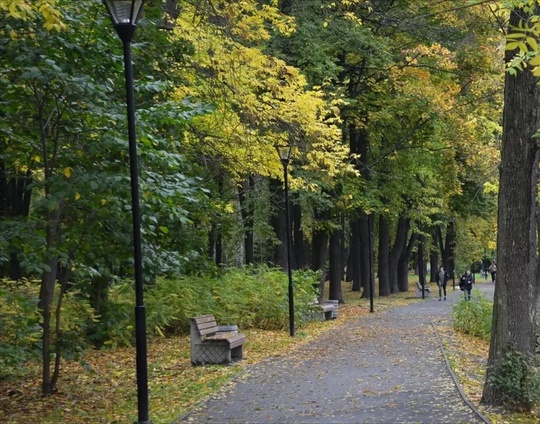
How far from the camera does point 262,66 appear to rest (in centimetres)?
1541

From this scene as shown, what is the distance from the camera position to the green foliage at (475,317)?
1911cm

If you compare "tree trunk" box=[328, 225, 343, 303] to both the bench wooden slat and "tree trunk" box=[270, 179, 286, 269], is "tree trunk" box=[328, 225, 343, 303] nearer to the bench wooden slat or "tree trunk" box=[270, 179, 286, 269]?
"tree trunk" box=[270, 179, 286, 269]

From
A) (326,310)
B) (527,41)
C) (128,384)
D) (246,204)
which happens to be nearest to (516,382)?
(527,41)

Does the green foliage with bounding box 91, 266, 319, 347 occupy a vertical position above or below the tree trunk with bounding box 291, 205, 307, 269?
below

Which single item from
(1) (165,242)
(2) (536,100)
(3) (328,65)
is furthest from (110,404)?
(3) (328,65)

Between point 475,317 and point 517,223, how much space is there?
10952mm

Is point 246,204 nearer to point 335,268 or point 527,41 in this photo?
point 335,268

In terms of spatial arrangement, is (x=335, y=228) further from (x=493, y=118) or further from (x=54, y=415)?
(x=54, y=415)

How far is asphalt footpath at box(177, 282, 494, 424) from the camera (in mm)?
8859

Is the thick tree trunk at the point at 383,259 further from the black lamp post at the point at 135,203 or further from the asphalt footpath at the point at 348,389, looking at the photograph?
the black lamp post at the point at 135,203

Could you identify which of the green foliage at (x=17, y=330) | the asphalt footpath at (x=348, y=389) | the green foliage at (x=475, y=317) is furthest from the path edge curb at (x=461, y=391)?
the green foliage at (x=17, y=330)

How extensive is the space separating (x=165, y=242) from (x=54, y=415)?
3303 mm

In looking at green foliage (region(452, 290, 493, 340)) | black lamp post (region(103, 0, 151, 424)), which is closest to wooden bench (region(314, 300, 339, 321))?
green foliage (region(452, 290, 493, 340))

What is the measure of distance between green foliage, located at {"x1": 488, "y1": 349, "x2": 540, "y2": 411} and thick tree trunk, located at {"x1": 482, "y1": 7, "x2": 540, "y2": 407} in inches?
2.8
